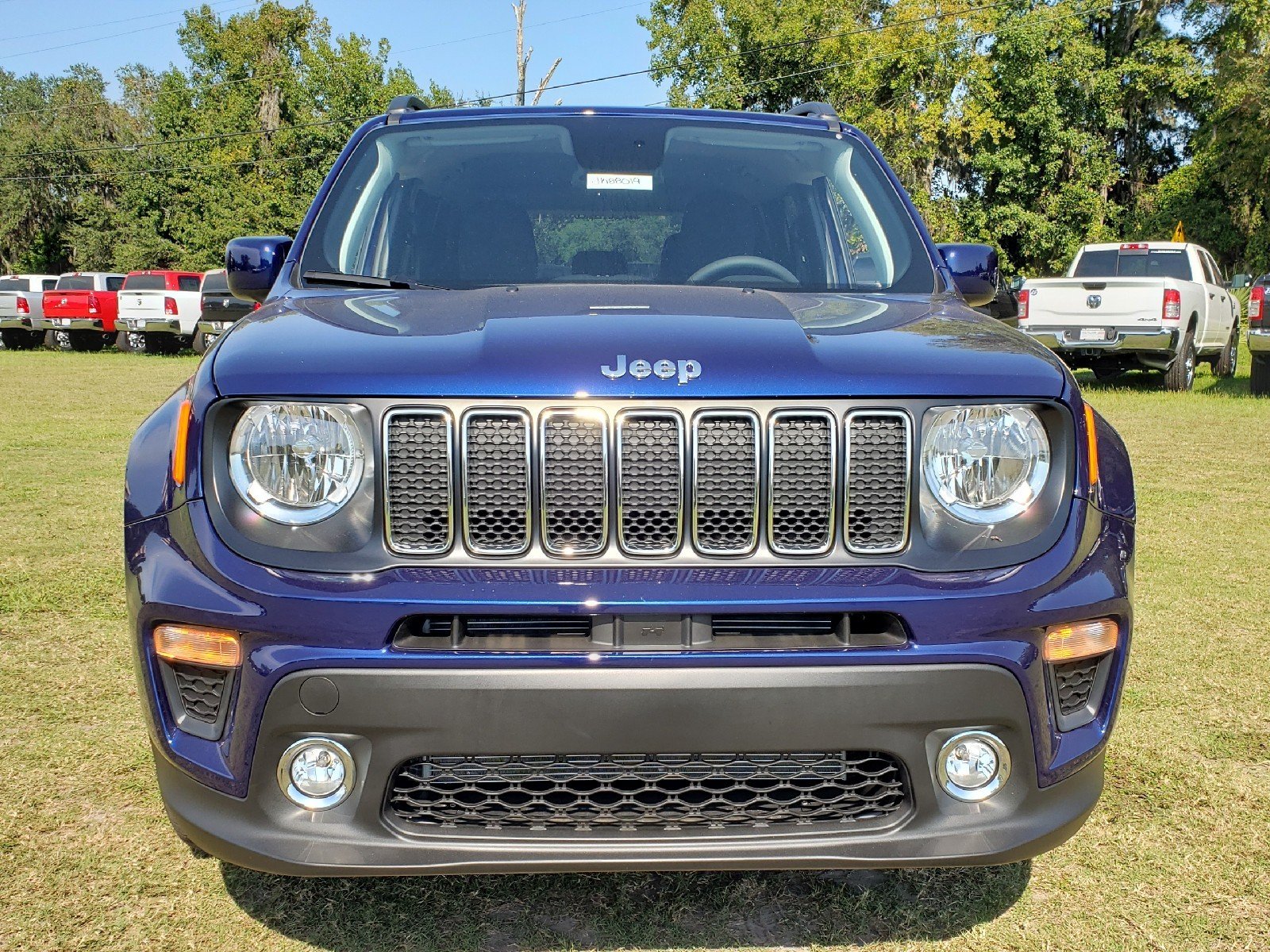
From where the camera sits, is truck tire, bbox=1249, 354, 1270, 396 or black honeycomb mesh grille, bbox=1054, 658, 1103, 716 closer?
black honeycomb mesh grille, bbox=1054, 658, 1103, 716

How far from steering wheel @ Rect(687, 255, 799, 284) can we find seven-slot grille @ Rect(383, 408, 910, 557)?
1.11 meters

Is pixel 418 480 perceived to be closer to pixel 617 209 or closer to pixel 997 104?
pixel 617 209

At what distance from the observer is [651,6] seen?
4291 centimetres

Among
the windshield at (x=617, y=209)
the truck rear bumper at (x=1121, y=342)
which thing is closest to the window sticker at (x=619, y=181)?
the windshield at (x=617, y=209)

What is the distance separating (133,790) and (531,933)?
1.36 meters

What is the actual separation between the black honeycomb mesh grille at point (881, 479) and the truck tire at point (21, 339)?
30.7 m

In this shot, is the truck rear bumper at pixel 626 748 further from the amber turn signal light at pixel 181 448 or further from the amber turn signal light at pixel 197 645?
the amber turn signal light at pixel 181 448

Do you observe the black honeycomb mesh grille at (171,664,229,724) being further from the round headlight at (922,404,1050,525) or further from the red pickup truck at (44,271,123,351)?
the red pickup truck at (44,271,123,351)

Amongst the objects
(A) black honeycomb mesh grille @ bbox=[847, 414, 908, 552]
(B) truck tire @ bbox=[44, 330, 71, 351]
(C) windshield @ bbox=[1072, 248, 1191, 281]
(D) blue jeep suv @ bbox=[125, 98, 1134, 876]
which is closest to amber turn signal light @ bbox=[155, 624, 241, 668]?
(D) blue jeep suv @ bbox=[125, 98, 1134, 876]

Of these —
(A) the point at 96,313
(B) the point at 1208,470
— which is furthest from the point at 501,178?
(A) the point at 96,313

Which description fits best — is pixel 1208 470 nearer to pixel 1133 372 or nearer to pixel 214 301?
pixel 214 301

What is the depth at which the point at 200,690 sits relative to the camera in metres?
2.13

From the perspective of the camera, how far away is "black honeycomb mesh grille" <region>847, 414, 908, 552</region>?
2160 millimetres

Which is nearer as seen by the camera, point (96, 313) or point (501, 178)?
point (501, 178)
